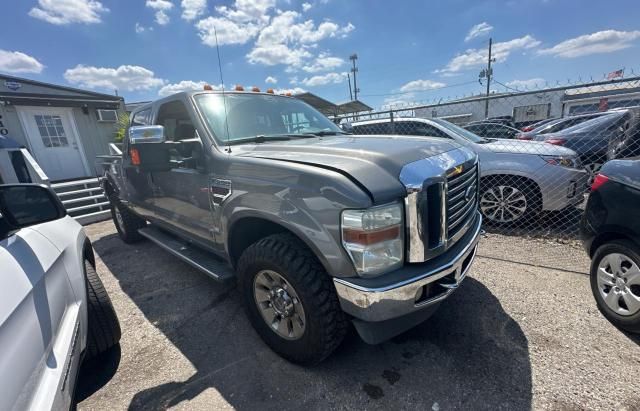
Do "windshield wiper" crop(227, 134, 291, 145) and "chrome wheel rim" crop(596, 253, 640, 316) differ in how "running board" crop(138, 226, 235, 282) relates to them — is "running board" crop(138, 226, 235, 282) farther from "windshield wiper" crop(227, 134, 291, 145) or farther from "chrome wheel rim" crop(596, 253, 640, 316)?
"chrome wheel rim" crop(596, 253, 640, 316)

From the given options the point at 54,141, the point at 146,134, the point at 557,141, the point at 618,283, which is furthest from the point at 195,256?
the point at 54,141

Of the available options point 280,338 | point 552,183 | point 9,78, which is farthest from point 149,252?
point 9,78

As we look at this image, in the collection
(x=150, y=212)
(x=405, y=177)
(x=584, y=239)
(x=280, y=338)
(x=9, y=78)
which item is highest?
(x=9, y=78)

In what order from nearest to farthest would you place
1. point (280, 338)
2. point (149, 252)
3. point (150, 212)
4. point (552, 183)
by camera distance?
point (280, 338) → point (150, 212) → point (552, 183) → point (149, 252)

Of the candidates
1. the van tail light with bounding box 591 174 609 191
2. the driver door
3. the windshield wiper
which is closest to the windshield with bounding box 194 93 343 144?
the windshield wiper

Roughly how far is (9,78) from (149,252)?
412 inches

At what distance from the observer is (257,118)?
2.95 m

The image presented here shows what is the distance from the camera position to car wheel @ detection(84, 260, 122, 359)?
2.13 meters

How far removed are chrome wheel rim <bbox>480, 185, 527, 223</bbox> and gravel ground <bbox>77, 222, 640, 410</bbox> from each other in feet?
4.81

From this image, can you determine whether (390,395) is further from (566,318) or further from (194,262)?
(194,262)

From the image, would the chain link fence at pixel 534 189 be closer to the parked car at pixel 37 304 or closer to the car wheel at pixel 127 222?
the parked car at pixel 37 304

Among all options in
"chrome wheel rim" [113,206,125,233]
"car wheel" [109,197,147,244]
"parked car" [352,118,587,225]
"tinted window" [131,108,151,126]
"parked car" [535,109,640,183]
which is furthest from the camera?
"parked car" [535,109,640,183]

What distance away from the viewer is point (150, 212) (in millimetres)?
3805

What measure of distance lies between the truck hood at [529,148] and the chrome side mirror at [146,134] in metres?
4.48
